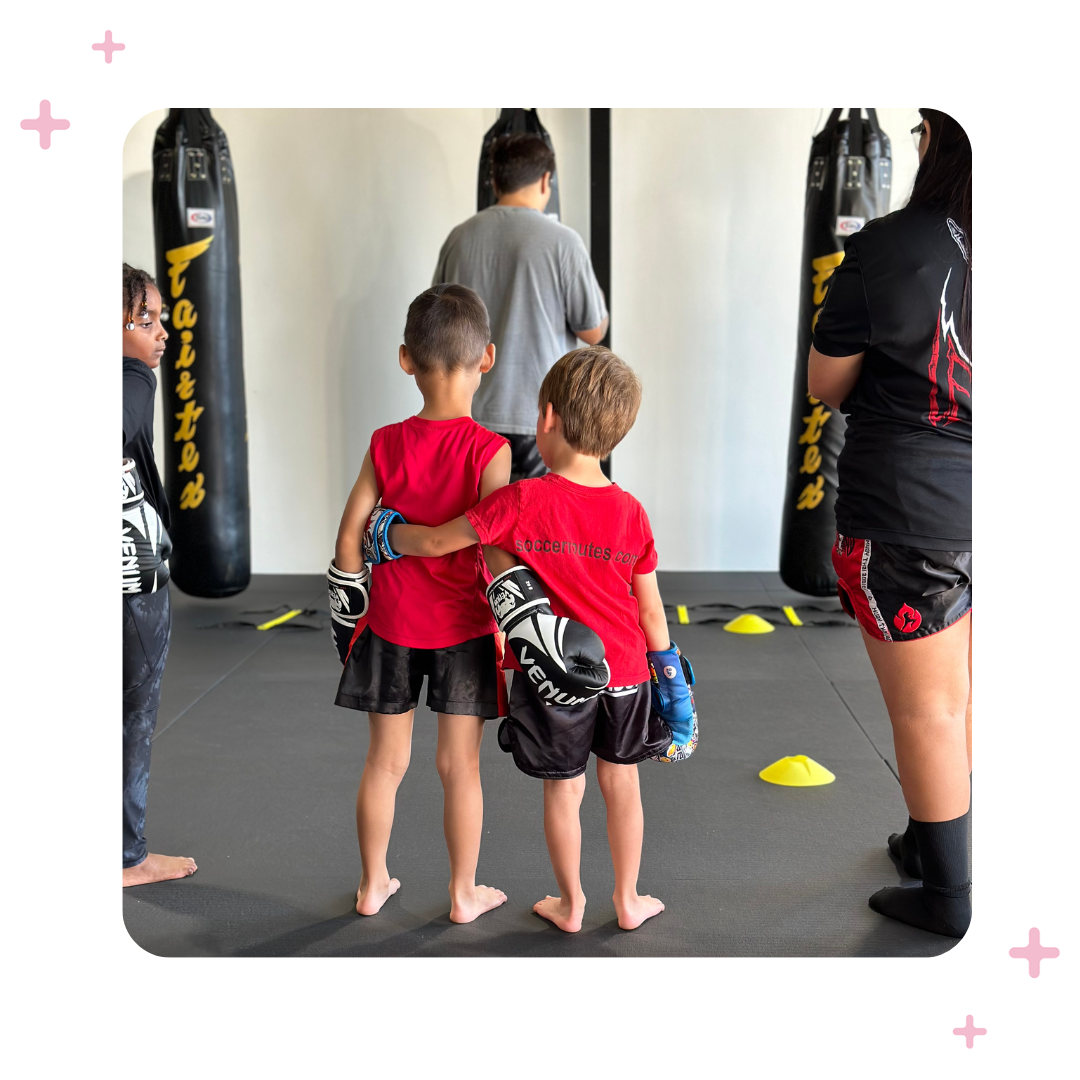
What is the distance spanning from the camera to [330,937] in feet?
6.06

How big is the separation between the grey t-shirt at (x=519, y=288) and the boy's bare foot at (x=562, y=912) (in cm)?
169

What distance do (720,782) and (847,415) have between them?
1083mm

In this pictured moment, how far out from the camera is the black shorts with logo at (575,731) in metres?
1.78

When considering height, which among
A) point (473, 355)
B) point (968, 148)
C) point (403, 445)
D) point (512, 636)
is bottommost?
point (512, 636)

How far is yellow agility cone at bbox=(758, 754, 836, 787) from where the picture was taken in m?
2.56

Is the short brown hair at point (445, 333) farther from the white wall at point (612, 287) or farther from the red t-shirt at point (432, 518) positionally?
the white wall at point (612, 287)

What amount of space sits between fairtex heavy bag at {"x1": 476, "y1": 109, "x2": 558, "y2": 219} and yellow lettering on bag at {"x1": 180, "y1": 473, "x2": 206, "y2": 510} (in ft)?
5.36

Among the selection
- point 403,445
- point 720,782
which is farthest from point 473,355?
point 720,782

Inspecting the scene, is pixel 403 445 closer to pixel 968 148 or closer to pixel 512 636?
pixel 512 636

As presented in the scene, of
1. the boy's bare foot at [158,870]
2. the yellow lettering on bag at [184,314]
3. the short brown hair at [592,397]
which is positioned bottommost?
the boy's bare foot at [158,870]

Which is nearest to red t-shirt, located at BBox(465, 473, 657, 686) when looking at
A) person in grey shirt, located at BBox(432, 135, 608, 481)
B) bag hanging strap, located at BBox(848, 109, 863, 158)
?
person in grey shirt, located at BBox(432, 135, 608, 481)

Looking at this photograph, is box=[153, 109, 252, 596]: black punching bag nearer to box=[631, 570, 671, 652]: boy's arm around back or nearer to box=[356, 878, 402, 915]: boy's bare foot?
box=[356, 878, 402, 915]: boy's bare foot
